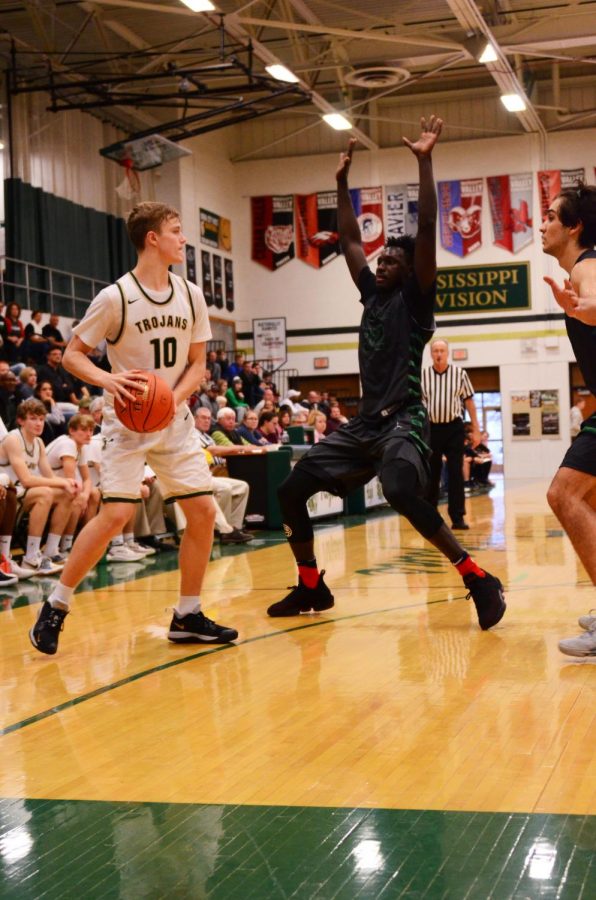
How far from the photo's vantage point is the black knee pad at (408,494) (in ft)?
17.2

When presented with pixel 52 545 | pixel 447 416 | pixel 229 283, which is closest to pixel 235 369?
pixel 229 283

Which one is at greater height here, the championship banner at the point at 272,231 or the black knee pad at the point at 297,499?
the championship banner at the point at 272,231

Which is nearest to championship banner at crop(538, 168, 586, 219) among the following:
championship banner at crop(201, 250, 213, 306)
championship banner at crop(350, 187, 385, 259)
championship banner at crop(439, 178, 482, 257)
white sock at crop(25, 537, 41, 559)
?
championship banner at crop(439, 178, 482, 257)

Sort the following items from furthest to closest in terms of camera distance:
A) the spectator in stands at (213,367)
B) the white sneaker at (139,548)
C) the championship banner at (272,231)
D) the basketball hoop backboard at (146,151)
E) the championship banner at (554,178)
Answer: the championship banner at (272,231) → the championship banner at (554,178) → the spectator in stands at (213,367) → the basketball hoop backboard at (146,151) → the white sneaker at (139,548)

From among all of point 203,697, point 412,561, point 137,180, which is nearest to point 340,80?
point 137,180

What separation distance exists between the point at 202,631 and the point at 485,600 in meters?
1.35

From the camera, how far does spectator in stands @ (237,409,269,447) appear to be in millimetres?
14297

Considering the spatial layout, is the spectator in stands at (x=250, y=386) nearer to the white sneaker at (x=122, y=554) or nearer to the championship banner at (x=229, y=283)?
the championship banner at (x=229, y=283)

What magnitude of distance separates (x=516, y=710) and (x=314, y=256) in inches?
990

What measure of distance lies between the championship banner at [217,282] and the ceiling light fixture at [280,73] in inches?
300

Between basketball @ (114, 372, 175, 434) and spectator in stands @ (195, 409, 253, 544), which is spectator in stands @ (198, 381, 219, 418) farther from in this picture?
basketball @ (114, 372, 175, 434)

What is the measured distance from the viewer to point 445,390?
34.9ft

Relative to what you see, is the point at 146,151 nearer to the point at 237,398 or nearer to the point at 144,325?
the point at 237,398

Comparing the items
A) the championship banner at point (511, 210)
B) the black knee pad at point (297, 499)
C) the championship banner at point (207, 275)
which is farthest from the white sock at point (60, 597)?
the championship banner at point (511, 210)
